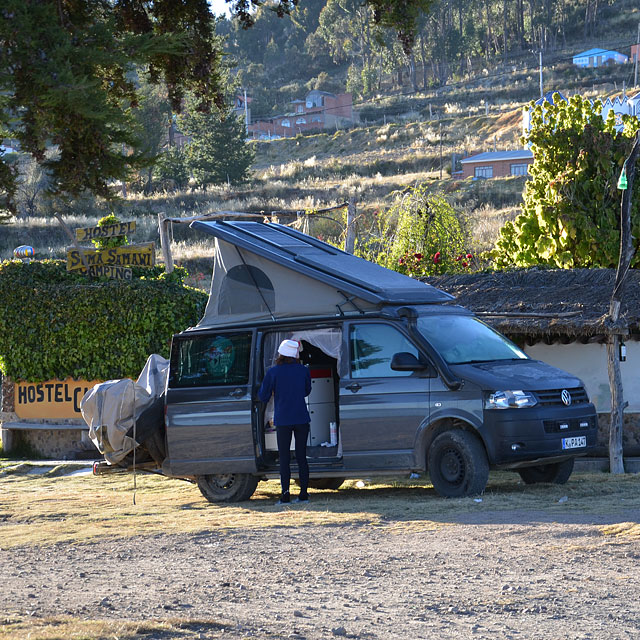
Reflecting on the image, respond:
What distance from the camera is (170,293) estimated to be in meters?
19.1

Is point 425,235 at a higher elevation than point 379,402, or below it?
higher

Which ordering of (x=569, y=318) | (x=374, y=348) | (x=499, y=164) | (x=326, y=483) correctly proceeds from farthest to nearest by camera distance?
(x=499, y=164) → (x=569, y=318) → (x=326, y=483) → (x=374, y=348)

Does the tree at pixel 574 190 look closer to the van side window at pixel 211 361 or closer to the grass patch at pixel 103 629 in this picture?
the van side window at pixel 211 361

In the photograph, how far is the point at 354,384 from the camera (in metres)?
11.3

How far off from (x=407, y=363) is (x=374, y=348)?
23.1 inches

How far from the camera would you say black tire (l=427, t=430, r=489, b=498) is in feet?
34.9

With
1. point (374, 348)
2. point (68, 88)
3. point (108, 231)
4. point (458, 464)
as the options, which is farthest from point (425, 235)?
point (68, 88)

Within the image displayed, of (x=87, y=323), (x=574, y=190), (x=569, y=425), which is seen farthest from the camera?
(x=574, y=190)

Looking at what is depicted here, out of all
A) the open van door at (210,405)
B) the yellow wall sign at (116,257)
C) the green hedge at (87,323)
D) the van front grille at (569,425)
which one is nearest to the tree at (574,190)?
the green hedge at (87,323)

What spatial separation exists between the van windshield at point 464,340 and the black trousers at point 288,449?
171 cm

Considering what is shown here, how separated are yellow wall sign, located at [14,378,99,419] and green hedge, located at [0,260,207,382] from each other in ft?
0.57

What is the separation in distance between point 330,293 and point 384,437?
5.76 feet

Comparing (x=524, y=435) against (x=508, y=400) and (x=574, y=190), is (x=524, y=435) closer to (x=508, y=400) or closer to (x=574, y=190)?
(x=508, y=400)

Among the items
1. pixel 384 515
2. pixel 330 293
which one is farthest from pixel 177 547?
pixel 330 293
